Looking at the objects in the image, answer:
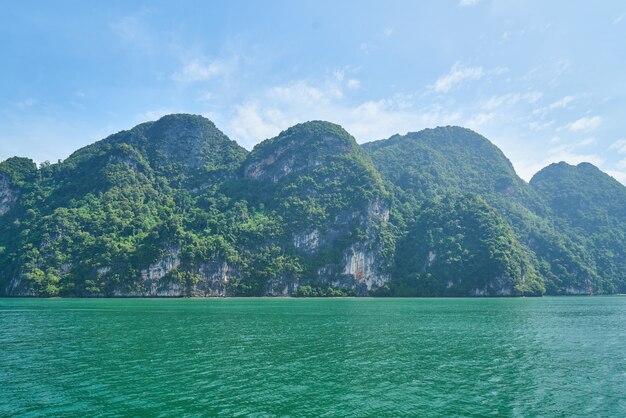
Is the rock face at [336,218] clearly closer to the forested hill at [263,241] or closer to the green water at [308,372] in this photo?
the forested hill at [263,241]

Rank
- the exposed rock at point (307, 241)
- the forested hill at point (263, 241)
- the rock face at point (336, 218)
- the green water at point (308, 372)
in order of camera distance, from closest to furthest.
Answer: the green water at point (308, 372) < the forested hill at point (263, 241) < the rock face at point (336, 218) < the exposed rock at point (307, 241)

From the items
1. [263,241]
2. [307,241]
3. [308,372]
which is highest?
[307,241]

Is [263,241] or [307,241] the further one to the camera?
[307,241]

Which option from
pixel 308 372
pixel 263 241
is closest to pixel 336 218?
pixel 263 241

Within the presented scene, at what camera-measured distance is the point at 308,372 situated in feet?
89.4

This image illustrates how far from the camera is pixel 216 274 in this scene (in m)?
145

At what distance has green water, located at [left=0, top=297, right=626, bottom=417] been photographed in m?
20.5

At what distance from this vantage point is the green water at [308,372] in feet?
67.3

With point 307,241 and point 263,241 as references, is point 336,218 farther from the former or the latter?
point 263,241

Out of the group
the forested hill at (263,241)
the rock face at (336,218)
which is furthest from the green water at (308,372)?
the rock face at (336,218)

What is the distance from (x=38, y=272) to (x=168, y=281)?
36.0m

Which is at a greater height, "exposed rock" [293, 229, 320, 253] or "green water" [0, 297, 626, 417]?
"exposed rock" [293, 229, 320, 253]

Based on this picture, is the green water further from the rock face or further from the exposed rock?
the exposed rock

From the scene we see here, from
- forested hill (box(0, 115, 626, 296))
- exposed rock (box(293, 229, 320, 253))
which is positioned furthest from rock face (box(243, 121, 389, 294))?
forested hill (box(0, 115, 626, 296))
